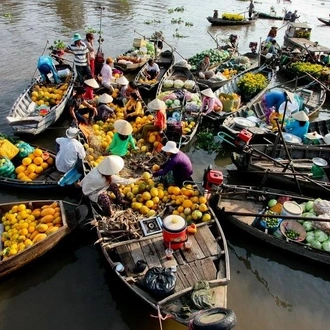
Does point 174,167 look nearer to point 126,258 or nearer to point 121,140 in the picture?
point 121,140

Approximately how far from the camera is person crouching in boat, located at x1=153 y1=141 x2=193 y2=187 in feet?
27.9

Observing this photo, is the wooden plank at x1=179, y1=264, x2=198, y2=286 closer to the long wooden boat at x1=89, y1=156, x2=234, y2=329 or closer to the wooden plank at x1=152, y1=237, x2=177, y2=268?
the long wooden boat at x1=89, y1=156, x2=234, y2=329

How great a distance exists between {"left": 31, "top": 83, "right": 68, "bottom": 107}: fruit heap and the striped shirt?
4.45ft

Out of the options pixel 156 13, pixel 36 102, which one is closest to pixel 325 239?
pixel 36 102

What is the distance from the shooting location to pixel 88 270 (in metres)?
7.98

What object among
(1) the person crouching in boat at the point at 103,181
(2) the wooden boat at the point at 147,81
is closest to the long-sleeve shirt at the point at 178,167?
(1) the person crouching in boat at the point at 103,181

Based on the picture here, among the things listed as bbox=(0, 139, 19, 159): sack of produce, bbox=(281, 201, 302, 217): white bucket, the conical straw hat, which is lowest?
bbox=(281, 201, 302, 217): white bucket

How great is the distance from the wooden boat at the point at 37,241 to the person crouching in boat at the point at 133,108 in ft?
15.7

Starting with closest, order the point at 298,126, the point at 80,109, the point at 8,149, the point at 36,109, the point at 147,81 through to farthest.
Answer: the point at 8,149, the point at 80,109, the point at 298,126, the point at 36,109, the point at 147,81

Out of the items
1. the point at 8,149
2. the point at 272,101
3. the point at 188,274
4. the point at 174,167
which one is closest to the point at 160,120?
the point at 174,167

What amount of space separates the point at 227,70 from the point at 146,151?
9.05 metres

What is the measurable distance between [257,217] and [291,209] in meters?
0.88

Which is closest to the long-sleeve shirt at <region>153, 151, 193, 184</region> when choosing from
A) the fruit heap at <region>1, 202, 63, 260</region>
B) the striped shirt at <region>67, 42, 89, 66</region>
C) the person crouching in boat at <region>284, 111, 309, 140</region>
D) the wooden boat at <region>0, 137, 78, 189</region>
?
the fruit heap at <region>1, 202, 63, 260</region>

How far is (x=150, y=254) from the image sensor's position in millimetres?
7195
